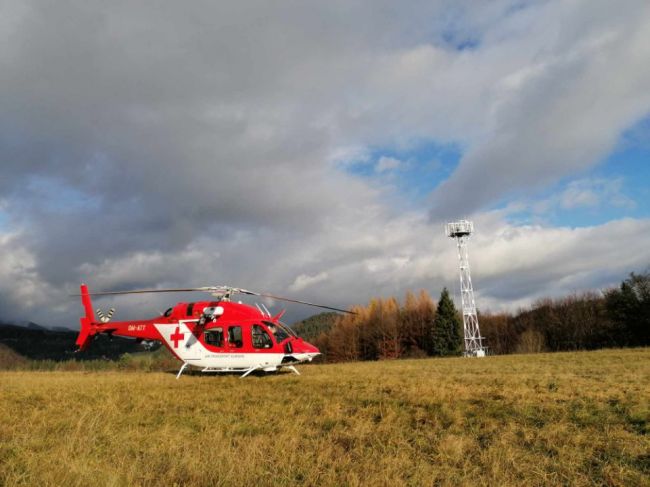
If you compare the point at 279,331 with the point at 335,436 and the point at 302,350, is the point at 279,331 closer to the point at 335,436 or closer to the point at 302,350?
the point at 302,350

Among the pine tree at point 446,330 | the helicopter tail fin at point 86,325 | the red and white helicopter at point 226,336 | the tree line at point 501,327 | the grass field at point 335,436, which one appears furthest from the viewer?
the pine tree at point 446,330

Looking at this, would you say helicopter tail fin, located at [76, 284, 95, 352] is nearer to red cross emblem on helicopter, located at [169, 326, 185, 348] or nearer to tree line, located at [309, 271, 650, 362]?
red cross emblem on helicopter, located at [169, 326, 185, 348]

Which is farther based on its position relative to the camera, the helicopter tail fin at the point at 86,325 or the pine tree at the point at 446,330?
the pine tree at the point at 446,330

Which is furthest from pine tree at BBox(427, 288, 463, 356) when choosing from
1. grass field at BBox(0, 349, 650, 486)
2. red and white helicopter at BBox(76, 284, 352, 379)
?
grass field at BBox(0, 349, 650, 486)

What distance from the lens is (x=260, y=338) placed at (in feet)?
61.8

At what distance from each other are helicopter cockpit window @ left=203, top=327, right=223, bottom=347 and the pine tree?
59.9 m

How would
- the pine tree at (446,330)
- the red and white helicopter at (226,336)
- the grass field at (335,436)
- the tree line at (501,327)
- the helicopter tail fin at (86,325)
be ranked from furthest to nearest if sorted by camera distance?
the pine tree at (446,330), the tree line at (501,327), the helicopter tail fin at (86,325), the red and white helicopter at (226,336), the grass field at (335,436)

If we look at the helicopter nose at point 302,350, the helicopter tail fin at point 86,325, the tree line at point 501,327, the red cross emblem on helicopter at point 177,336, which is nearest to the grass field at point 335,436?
the helicopter nose at point 302,350

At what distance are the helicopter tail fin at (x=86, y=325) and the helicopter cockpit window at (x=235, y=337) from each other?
913 centimetres

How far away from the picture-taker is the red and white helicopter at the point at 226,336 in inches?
736

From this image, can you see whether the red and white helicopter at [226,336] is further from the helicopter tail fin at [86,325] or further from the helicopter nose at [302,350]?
the helicopter tail fin at [86,325]

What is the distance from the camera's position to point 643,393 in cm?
1110

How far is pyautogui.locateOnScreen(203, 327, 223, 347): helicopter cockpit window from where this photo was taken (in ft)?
64.0

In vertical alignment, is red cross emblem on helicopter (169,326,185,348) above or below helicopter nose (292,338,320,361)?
above
